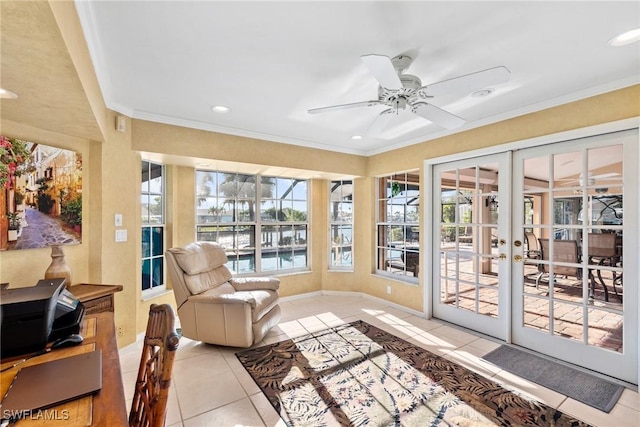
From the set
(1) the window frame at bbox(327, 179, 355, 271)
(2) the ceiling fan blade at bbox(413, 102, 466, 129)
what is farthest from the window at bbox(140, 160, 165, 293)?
(2) the ceiling fan blade at bbox(413, 102, 466, 129)

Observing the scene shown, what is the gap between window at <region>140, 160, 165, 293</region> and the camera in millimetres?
3363

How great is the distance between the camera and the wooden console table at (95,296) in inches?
87.1

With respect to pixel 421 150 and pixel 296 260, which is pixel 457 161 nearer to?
pixel 421 150

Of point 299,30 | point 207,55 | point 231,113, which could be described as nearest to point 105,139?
point 231,113

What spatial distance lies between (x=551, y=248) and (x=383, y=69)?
255cm

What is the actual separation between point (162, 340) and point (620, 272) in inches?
133

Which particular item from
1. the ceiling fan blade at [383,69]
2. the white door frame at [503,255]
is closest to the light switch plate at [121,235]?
the ceiling fan blade at [383,69]

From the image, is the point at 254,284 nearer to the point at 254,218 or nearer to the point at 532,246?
the point at 254,218

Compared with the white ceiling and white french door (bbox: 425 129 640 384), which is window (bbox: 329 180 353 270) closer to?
white french door (bbox: 425 129 640 384)

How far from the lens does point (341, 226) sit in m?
4.97

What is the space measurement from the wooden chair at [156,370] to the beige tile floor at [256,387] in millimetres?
1041

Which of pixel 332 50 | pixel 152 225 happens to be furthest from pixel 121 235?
pixel 332 50

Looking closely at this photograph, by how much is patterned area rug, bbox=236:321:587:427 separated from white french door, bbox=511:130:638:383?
937 mm

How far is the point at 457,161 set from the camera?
3.53m
